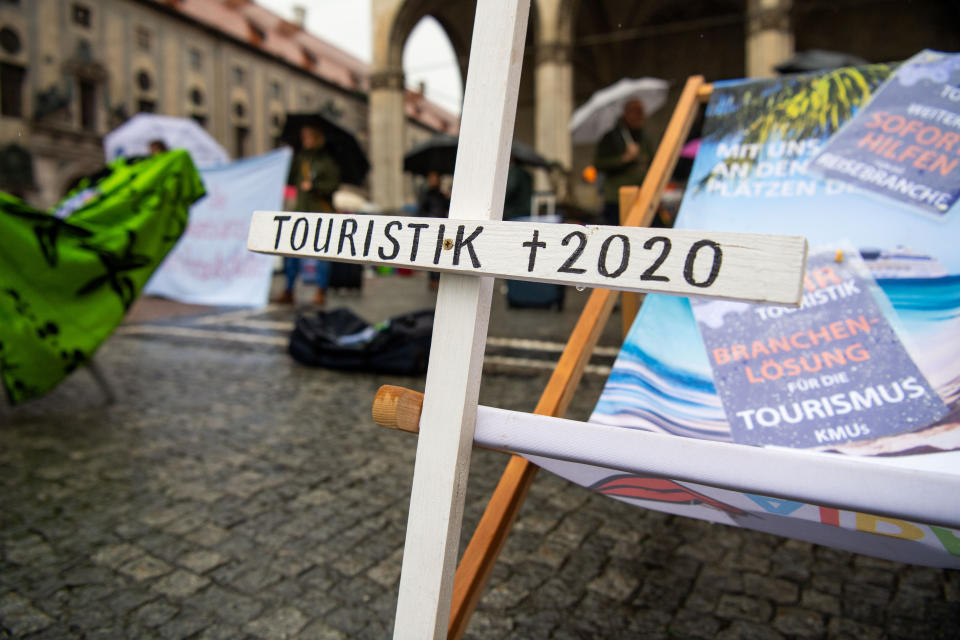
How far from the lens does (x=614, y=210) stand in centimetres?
550

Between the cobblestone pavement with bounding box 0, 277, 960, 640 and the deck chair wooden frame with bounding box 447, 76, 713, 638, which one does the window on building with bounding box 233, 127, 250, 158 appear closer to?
the cobblestone pavement with bounding box 0, 277, 960, 640

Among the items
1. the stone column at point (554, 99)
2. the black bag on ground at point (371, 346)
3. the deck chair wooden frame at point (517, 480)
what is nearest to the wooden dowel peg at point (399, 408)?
the deck chair wooden frame at point (517, 480)

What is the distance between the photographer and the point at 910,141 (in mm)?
1619

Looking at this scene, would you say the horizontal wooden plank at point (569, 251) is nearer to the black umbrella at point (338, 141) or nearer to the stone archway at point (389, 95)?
the black umbrella at point (338, 141)

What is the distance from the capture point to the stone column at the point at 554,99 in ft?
48.0

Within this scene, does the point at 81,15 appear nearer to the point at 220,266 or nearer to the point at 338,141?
the point at 338,141

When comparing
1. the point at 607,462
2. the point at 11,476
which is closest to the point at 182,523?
the point at 11,476

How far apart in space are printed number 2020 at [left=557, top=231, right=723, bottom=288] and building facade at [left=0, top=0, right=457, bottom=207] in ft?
49.6

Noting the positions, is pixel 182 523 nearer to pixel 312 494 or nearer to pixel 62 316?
pixel 312 494

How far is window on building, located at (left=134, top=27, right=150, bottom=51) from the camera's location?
22938 mm

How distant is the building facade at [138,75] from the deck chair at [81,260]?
1256 cm

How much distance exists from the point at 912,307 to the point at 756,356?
33 centimetres

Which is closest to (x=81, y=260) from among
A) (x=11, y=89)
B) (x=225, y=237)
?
(x=225, y=237)

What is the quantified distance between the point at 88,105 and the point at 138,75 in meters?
2.24
